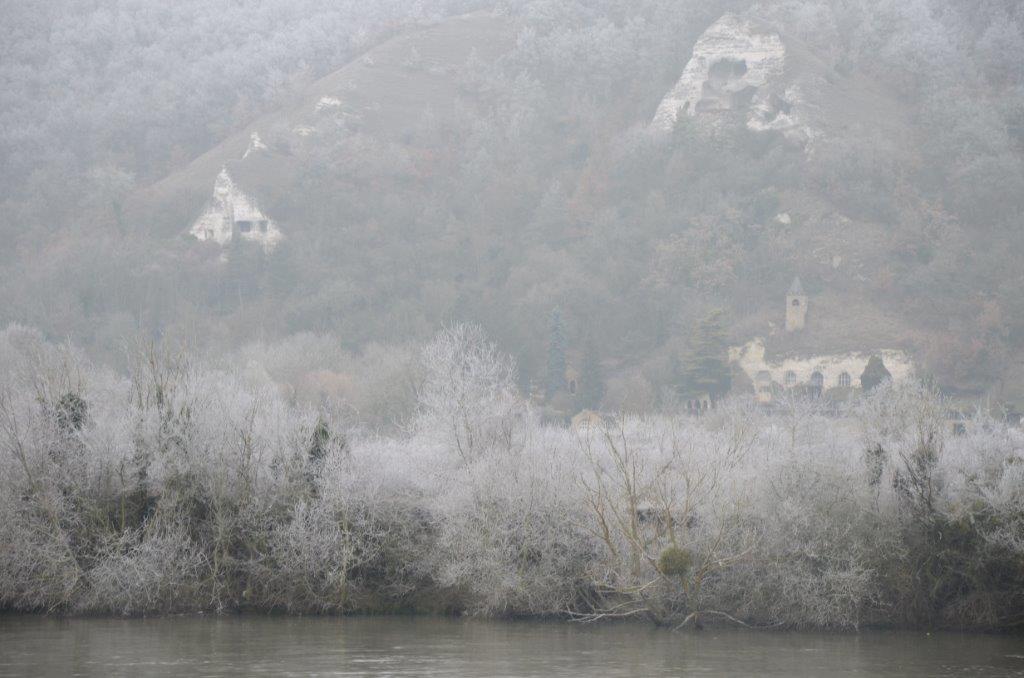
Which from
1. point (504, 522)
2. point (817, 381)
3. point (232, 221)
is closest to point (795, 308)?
point (817, 381)

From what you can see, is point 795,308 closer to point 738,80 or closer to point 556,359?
point 556,359

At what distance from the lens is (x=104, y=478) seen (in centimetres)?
4094

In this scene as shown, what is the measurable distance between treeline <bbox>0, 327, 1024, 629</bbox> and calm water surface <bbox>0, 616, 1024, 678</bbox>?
1.02 meters

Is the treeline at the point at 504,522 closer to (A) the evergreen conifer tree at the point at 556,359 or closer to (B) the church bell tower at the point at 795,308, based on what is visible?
(A) the evergreen conifer tree at the point at 556,359

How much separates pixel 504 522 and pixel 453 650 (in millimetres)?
5874

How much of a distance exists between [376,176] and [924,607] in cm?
10283

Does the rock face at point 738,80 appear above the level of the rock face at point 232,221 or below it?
above

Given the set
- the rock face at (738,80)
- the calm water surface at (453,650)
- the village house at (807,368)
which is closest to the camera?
the calm water surface at (453,650)

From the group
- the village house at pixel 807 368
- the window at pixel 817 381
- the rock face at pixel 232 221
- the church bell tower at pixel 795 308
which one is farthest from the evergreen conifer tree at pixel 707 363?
the rock face at pixel 232 221

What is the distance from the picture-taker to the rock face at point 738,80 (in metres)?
127

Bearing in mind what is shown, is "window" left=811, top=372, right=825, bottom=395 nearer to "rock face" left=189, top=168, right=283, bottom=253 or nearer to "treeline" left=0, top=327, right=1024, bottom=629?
"rock face" left=189, top=168, right=283, bottom=253

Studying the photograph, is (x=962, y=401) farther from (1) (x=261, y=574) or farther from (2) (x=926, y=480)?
(1) (x=261, y=574)

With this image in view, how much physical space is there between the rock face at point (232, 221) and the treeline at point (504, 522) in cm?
8153

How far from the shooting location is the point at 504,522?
4012cm
